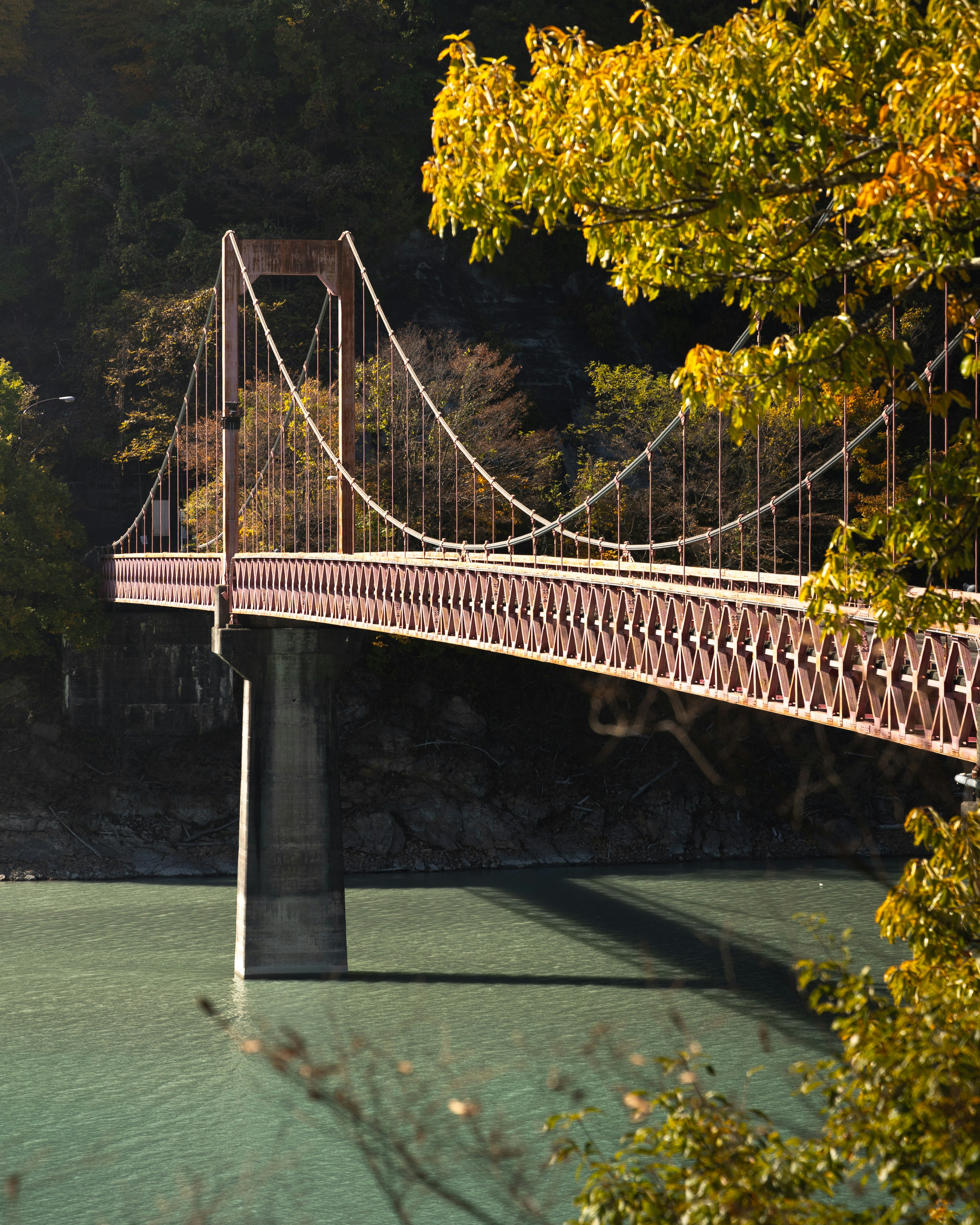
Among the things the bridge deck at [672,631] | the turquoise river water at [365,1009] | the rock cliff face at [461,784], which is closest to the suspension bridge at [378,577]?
the bridge deck at [672,631]

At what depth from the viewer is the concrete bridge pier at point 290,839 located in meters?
28.0

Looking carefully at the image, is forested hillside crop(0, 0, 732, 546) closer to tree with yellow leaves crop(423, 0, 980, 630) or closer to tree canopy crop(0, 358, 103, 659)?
tree canopy crop(0, 358, 103, 659)

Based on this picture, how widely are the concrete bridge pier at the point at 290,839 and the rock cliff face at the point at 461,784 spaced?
34.1ft

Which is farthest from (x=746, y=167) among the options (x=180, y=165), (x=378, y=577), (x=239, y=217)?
(x=180, y=165)

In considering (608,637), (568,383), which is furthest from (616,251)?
(568,383)

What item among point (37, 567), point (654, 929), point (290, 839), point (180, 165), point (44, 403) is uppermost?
point (180, 165)

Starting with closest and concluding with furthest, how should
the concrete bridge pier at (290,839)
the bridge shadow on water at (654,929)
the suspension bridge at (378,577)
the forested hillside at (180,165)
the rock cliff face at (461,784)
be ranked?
the suspension bridge at (378,577) → the bridge shadow on water at (654,929) → the concrete bridge pier at (290,839) → the rock cliff face at (461,784) → the forested hillside at (180,165)

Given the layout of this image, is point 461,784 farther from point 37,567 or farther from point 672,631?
point 672,631

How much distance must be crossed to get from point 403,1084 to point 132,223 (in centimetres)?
5329

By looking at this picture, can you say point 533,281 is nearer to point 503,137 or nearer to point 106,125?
point 106,125

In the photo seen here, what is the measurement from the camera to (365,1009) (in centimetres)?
2452

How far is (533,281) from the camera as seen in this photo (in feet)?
185

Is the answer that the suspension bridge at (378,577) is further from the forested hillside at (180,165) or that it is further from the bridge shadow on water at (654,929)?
the bridge shadow on water at (654,929)

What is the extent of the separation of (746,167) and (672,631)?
869 cm
